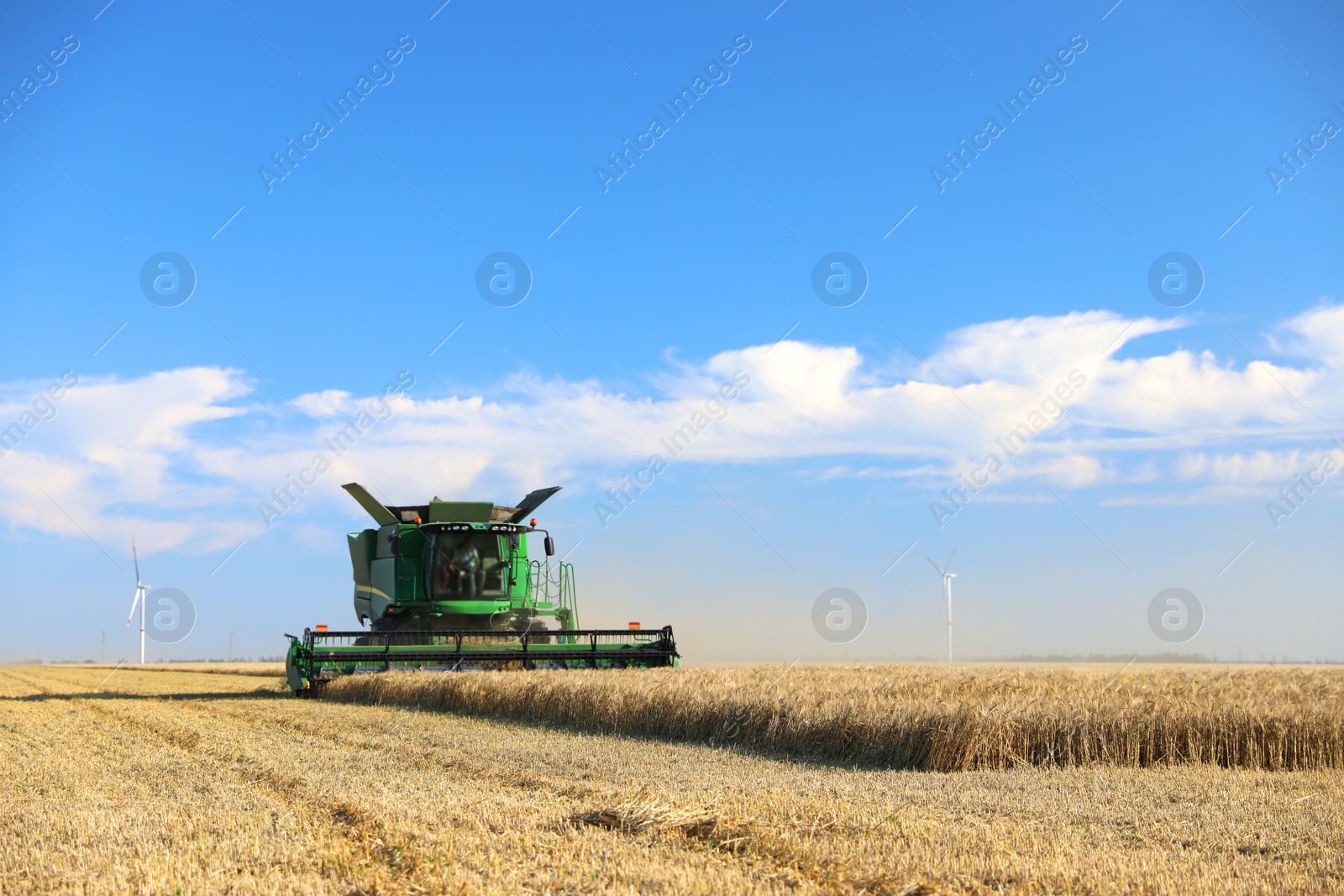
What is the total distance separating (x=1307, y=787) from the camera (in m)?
9.32

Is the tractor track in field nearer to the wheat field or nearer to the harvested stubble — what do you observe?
the wheat field

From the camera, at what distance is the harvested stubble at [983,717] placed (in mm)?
10867

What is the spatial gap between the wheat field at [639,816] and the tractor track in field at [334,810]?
0.10 ft

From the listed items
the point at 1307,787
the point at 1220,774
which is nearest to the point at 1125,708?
the point at 1220,774

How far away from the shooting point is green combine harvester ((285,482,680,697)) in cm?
2022

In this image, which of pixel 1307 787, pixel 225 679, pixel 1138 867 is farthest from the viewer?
pixel 225 679

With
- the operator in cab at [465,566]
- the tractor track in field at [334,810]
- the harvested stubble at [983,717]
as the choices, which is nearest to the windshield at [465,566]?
the operator in cab at [465,566]

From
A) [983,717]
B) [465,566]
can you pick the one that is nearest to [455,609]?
[465,566]

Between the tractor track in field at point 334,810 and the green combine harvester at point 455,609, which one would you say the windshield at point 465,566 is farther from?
the tractor track in field at point 334,810

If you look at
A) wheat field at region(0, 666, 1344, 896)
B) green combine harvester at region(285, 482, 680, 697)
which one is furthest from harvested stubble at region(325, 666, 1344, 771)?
green combine harvester at region(285, 482, 680, 697)

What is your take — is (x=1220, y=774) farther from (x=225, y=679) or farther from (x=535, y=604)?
(x=225, y=679)

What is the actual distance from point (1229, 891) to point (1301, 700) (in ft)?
24.6

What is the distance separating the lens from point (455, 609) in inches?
898

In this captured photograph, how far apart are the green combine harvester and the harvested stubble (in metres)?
4.84
